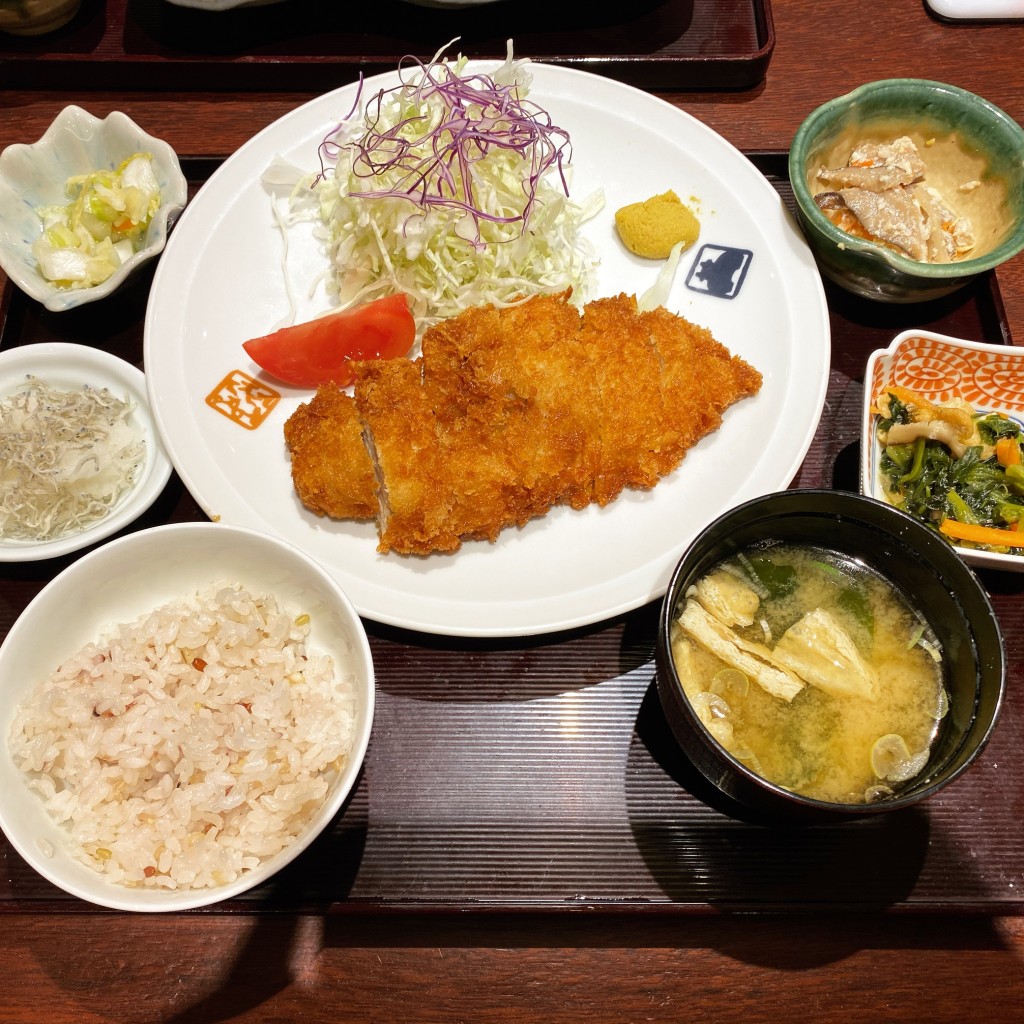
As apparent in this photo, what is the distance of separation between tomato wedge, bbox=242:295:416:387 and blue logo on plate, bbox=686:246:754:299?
968 millimetres

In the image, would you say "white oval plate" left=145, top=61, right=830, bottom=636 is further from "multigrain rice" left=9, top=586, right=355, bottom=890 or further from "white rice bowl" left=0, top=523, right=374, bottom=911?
"multigrain rice" left=9, top=586, right=355, bottom=890

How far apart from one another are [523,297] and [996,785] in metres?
2.00

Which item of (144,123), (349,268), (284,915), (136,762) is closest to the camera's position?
(136,762)

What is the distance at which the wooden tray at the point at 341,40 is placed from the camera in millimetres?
2857

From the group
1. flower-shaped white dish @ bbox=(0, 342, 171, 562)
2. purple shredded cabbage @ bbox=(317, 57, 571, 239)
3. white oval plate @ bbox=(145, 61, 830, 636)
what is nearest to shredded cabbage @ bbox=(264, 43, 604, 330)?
purple shredded cabbage @ bbox=(317, 57, 571, 239)

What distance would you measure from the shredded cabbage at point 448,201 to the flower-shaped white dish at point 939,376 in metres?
1.01

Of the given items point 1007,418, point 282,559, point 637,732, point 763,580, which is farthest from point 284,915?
point 1007,418

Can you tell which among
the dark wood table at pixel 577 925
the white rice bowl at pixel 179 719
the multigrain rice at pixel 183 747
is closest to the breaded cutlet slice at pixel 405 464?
the white rice bowl at pixel 179 719

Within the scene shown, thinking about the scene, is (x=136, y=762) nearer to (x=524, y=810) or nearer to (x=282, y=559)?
(x=282, y=559)

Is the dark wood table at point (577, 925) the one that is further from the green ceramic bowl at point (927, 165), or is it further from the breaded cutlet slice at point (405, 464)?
the green ceramic bowl at point (927, 165)

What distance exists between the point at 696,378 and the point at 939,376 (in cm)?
72

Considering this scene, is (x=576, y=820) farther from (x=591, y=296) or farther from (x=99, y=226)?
(x=99, y=226)

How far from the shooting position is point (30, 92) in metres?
2.96

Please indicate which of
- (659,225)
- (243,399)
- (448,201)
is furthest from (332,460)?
(659,225)
